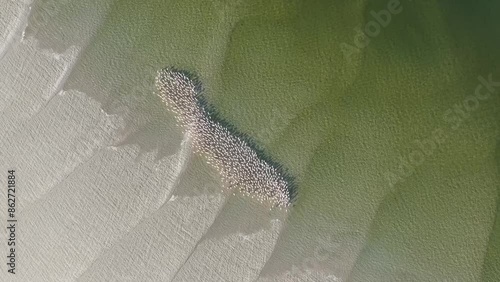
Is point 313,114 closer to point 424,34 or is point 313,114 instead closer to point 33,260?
point 424,34

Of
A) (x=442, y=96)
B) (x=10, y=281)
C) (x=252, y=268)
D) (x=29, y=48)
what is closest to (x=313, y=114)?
(x=442, y=96)

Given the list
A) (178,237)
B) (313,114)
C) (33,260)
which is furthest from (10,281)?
(313,114)

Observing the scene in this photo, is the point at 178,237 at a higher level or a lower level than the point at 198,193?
lower

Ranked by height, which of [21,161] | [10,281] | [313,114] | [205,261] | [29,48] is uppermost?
[313,114]

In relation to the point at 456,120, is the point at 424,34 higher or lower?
higher

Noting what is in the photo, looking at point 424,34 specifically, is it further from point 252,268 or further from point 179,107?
point 252,268

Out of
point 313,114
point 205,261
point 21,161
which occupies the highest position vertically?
point 313,114
